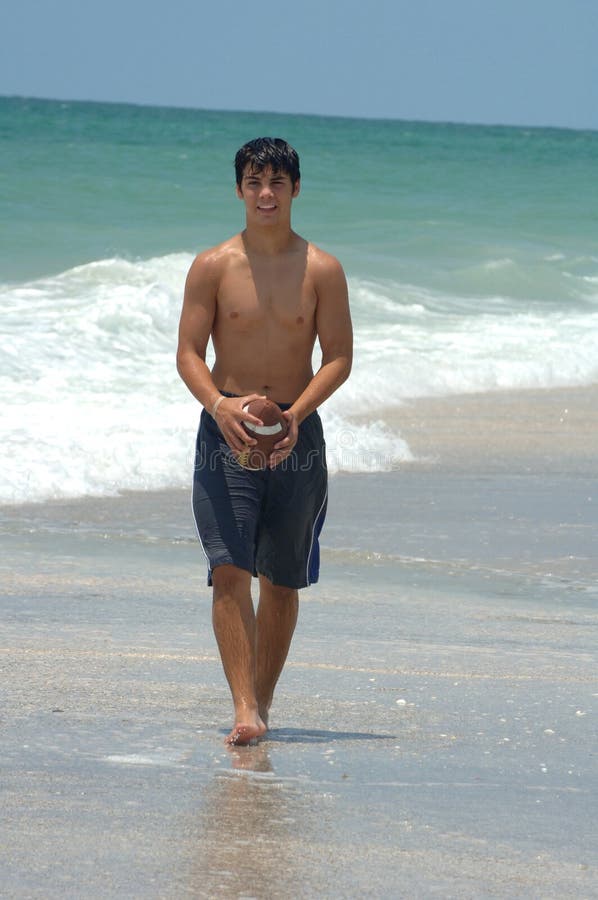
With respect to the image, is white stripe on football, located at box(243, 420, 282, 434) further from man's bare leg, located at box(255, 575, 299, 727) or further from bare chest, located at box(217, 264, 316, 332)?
man's bare leg, located at box(255, 575, 299, 727)

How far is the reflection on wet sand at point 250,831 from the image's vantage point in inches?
114

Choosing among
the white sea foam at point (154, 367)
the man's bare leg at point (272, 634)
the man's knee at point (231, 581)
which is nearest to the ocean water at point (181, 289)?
the white sea foam at point (154, 367)

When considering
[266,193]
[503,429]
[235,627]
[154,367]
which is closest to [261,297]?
[266,193]

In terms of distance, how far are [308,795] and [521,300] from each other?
47.8 feet

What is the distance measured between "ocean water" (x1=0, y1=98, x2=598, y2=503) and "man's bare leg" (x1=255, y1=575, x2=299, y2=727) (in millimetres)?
3225

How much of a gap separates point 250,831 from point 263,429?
1.05m

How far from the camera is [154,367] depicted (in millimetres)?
11156

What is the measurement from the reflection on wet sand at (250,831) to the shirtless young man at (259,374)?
360mm

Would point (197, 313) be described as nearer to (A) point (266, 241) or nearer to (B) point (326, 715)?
(A) point (266, 241)

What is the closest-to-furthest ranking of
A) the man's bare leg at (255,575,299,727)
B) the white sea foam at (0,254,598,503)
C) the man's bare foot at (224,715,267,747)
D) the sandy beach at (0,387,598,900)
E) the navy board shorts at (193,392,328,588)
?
the sandy beach at (0,387,598,900)
the man's bare foot at (224,715,267,747)
the navy board shorts at (193,392,328,588)
the man's bare leg at (255,575,299,727)
the white sea foam at (0,254,598,503)

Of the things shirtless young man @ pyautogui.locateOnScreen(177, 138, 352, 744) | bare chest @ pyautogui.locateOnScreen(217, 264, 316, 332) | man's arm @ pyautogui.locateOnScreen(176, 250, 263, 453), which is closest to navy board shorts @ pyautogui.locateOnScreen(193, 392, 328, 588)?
shirtless young man @ pyautogui.locateOnScreen(177, 138, 352, 744)

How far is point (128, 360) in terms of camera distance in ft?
36.9

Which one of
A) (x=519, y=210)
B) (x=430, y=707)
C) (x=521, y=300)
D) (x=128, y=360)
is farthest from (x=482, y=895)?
(x=519, y=210)

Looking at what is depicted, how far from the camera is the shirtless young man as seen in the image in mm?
3908
